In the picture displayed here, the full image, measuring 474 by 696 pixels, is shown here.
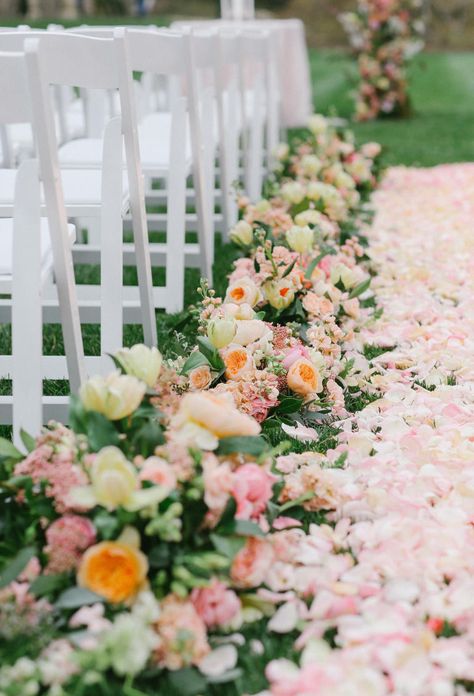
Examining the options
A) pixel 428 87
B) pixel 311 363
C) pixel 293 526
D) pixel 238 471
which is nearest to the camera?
pixel 238 471

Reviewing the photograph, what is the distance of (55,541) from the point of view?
61.5 inches

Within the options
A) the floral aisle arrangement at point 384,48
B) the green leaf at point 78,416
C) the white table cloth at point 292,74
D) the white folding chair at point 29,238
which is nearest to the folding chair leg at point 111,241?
the white folding chair at point 29,238

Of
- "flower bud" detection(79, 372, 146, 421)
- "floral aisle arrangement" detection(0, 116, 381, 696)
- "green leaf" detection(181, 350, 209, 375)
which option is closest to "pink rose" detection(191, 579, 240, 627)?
"floral aisle arrangement" detection(0, 116, 381, 696)

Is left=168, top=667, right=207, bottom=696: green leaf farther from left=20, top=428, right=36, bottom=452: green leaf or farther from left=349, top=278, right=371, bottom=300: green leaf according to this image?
left=349, top=278, right=371, bottom=300: green leaf

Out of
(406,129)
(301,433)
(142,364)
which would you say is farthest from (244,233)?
(406,129)

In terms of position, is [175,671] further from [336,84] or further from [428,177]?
[336,84]

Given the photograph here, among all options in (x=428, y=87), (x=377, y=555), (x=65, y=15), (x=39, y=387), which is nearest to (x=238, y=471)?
(x=377, y=555)

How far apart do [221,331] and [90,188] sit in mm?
819

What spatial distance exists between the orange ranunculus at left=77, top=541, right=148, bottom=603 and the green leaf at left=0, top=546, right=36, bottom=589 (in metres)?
0.09

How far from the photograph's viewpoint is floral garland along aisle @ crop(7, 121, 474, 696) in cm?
145

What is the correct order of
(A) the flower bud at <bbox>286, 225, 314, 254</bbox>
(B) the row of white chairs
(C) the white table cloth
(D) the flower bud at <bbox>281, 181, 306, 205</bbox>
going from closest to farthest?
(B) the row of white chairs, (A) the flower bud at <bbox>286, 225, 314, 254</bbox>, (D) the flower bud at <bbox>281, 181, 306, 205</bbox>, (C) the white table cloth

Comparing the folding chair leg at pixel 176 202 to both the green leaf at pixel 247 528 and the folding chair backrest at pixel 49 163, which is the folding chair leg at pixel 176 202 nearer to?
the folding chair backrest at pixel 49 163

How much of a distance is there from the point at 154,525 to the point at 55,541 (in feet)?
0.57

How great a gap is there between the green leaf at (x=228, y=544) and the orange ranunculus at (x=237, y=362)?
68cm
